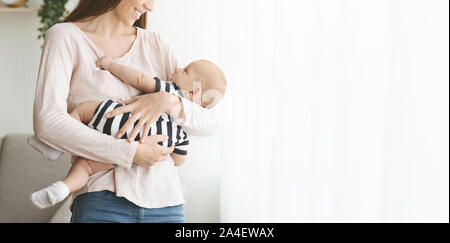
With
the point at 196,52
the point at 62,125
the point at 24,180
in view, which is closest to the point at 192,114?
the point at 62,125

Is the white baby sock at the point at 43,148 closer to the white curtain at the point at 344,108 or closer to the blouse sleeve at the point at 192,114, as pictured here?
the blouse sleeve at the point at 192,114

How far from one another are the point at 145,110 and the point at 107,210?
0.19m

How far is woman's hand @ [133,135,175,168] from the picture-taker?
82 cm

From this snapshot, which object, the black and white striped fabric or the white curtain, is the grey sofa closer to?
the white curtain

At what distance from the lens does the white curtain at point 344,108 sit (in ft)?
2.45

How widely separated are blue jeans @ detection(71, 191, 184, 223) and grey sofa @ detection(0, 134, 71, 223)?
1.06 meters

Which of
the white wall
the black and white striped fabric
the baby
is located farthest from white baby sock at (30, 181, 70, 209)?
the white wall

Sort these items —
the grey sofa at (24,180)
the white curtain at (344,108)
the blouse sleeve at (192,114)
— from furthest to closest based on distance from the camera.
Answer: the grey sofa at (24,180) → the blouse sleeve at (192,114) → the white curtain at (344,108)

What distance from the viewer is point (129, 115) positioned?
0.83 m

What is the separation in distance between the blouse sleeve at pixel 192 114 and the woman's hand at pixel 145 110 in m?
0.03

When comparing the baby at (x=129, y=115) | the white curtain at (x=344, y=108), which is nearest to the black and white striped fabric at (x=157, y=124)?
the baby at (x=129, y=115)

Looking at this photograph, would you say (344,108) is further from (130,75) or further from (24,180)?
(24,180)

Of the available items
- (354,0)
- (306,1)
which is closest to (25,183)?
(306,1)
